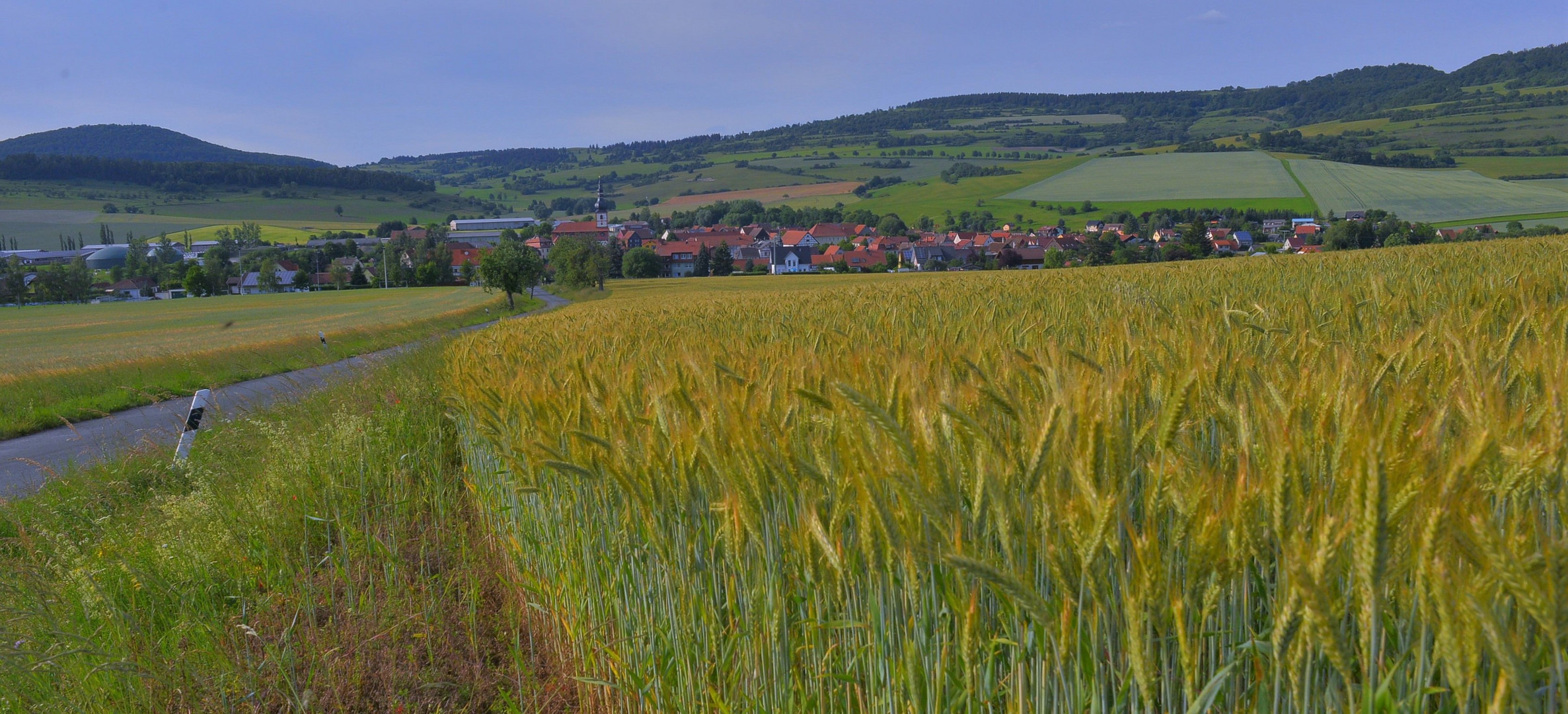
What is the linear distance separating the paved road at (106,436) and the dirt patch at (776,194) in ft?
467

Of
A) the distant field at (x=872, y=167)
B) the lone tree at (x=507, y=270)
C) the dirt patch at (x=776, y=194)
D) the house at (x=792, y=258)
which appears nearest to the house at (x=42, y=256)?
the dirt patch at (x=776, y=194)

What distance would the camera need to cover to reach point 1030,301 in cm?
528

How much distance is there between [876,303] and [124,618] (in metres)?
5.34

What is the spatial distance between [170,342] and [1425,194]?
290ft

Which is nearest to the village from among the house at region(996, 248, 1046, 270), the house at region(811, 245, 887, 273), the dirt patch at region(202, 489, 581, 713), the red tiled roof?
the house at region(996, 248, 1046, 270)

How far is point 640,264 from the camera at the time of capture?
3927 inches

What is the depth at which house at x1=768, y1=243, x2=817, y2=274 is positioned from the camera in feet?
365

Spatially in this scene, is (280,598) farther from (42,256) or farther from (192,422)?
(42,256)

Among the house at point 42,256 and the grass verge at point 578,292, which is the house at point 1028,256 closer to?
the grass verge at point 578,292

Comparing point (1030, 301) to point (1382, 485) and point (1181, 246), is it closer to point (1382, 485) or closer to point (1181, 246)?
point (1382, 485)

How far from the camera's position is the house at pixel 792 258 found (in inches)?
4377

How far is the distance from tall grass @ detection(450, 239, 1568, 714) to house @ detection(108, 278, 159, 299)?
121m

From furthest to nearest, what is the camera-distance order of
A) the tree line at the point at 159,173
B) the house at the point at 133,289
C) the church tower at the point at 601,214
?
the tree line at the point at 159,173 → the church tower at the point at 601,214 → the house at the point at 133,289

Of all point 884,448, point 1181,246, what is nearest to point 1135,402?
point 884,448
